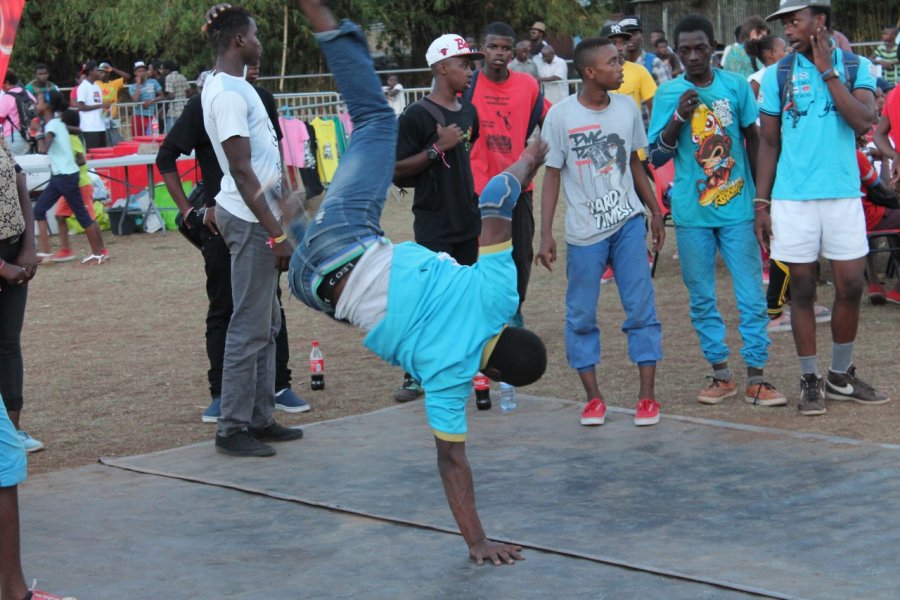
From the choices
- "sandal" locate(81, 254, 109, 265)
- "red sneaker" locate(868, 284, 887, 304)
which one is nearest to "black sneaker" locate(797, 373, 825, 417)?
"red sneaker" locate(868, 284, 887, 304)

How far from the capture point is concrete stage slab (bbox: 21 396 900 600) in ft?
15.2

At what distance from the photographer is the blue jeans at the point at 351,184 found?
15.9 ft

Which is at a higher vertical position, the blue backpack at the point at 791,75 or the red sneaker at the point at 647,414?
the blue backpack at the point at 791,75

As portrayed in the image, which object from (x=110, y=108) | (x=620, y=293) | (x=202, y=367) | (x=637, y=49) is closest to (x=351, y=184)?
(x=620, y=293)

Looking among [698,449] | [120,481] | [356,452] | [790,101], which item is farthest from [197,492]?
[790,101]

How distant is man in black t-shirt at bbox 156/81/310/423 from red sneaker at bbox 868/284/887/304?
205 inches

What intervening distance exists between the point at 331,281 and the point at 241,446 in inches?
79.5

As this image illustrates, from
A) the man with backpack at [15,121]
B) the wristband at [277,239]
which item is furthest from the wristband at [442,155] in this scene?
the man with backpack at [15,121]

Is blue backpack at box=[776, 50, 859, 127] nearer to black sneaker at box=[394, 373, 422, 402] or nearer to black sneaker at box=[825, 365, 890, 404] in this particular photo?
black sneaker at box=[825, 365, 890, 404]

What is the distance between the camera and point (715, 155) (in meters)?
7.25

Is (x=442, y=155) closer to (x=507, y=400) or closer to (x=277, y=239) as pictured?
(x=507, y=400)

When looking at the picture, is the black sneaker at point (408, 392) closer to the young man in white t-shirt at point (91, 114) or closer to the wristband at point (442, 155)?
the wristband at point (442, 155)

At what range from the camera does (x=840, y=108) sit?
6.66m

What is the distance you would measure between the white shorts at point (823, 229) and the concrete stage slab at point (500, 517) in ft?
3.45
